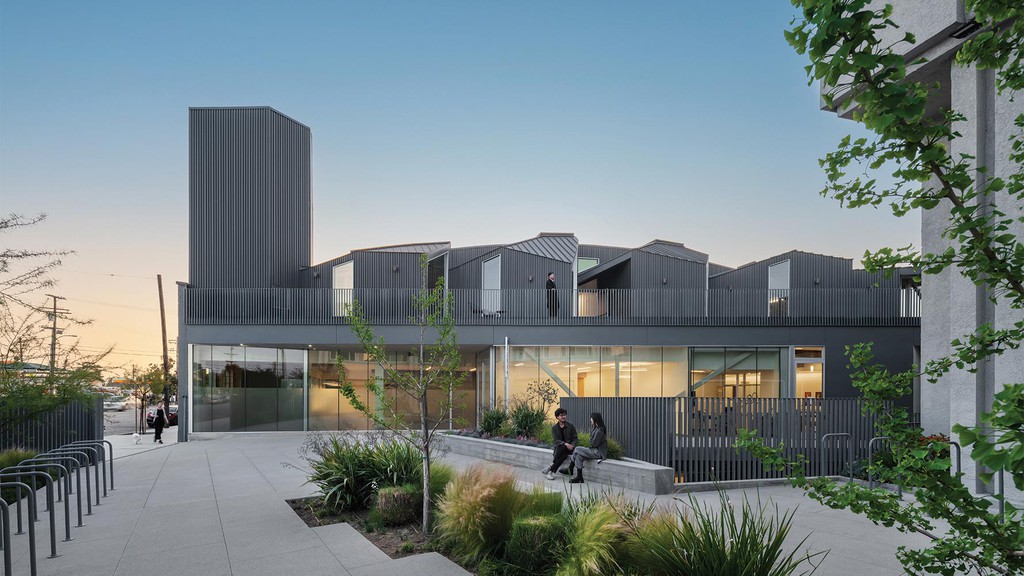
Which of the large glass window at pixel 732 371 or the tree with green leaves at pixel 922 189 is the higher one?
the tree with green leaves at pixel 922 189

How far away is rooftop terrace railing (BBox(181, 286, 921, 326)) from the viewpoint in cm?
2369

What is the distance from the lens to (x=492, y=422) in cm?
1730

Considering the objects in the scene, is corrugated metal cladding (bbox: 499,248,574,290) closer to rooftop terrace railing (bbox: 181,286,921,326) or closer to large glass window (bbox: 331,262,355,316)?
rooftop terrace railing (bbox: 181,286,921,326)

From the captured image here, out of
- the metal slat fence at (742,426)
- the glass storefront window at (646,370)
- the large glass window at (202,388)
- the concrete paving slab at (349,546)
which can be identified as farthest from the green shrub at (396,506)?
the large glass window at (202,388)

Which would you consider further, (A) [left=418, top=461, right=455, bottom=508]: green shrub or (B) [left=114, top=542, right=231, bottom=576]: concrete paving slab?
(A) [left=418, top=461, right=455, bottom=508]: green shrub

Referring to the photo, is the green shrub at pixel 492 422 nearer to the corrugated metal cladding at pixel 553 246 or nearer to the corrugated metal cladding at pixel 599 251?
the corrugated metal cladding at pixel 553 246

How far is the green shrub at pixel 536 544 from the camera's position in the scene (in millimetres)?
5871

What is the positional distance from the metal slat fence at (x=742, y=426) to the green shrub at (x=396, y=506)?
22.0 ft

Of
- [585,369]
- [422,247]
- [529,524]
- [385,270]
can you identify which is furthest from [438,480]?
[422,247]

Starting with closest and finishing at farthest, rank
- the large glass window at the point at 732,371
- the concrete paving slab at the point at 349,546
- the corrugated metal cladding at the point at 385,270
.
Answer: the concrete paving slab at the point at 349,546, the large glass window at the point at 732,371, the corrugated metal cladding at the point at 385,270

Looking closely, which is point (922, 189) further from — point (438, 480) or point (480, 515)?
point (438, 480)

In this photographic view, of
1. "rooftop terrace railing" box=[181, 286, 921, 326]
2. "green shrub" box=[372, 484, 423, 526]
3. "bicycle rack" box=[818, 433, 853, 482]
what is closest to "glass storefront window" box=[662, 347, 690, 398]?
"rooftop terrace railing" box=[181, 286, 921, 326]

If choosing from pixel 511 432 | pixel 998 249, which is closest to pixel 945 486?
pixel 998 249

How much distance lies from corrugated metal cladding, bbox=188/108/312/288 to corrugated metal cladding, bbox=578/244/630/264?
16923 millimetres
